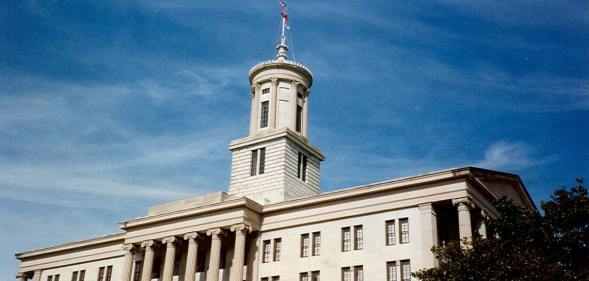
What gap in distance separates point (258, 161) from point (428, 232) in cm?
1958

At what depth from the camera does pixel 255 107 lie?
205 feet

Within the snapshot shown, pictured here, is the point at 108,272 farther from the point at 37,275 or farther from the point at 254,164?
the point at 254,164

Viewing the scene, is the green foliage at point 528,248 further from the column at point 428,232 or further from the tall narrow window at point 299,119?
the tall narrow window at point 299,119

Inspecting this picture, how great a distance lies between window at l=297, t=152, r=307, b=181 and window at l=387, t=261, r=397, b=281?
15892 millimetres

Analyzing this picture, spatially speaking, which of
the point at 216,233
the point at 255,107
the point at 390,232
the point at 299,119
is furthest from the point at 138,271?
the point at 390,232

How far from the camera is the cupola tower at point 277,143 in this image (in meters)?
56.8

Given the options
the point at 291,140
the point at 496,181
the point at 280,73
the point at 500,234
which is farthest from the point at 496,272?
the point at 280,73

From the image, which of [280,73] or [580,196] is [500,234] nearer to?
[580,196]

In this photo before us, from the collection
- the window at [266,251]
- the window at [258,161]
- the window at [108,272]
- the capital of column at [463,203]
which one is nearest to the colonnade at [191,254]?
the window at [266,251]

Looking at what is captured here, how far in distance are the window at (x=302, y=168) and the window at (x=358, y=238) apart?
1232 cm

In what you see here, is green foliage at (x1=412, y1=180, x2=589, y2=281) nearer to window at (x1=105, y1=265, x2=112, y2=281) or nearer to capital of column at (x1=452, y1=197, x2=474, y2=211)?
capital of column at (x1=452, y1=197, x2=474, y2=211)

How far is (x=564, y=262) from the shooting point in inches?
1532

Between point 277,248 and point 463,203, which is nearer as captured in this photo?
point 463,203

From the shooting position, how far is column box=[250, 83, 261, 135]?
6125cm
